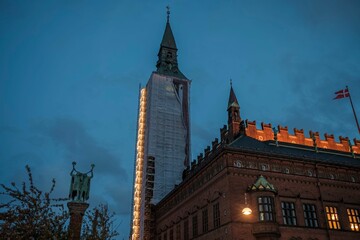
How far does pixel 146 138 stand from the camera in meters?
71.1

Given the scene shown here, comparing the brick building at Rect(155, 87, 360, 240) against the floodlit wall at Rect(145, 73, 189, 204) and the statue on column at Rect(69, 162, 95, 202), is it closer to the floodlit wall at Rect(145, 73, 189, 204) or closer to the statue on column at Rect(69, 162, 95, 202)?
the statue on column at Rect(69, 162, 95, 202)

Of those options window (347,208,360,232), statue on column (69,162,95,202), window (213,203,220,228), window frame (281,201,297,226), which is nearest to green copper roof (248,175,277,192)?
window frame (281,201,297,226)

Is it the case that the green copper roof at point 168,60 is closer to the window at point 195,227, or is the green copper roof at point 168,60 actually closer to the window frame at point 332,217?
the window at point 195,227

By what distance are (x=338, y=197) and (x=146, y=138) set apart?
39.9 metres

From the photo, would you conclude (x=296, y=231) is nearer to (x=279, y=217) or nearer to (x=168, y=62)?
(x=279, y=217)

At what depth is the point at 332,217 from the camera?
38781 mm

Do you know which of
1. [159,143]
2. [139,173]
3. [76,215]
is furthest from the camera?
[139,173]

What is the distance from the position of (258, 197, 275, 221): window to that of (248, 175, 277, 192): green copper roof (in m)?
0.95

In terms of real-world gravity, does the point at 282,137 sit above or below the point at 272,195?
above

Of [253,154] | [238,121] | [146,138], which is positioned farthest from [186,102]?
[253,154]

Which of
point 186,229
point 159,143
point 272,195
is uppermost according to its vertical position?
point 159,143

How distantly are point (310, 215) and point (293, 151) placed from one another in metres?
8.82

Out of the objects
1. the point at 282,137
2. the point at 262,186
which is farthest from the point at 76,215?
the point at 282,137

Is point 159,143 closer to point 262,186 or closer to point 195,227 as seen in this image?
point 195,227
